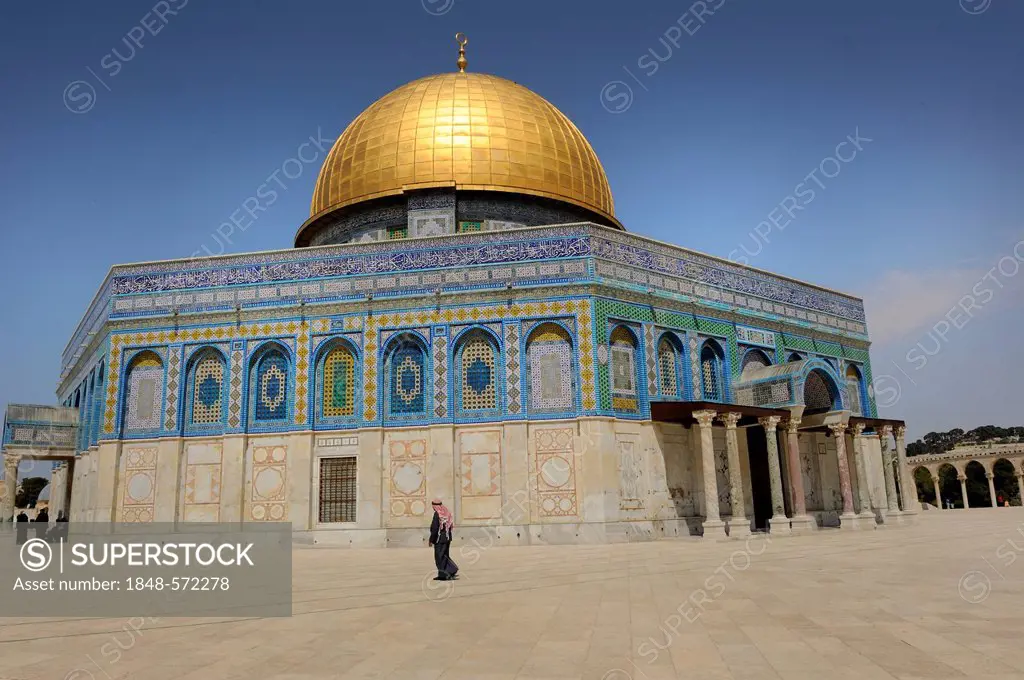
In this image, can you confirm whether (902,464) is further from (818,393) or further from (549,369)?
(549,369)

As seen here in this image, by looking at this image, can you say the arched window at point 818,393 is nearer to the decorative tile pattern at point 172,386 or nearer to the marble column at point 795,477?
the marble column at point 795,477

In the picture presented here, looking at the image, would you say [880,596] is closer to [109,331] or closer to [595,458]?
[595,458]

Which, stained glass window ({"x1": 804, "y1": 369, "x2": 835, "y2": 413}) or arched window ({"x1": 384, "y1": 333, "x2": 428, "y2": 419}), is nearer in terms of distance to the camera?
arched window ({"x1": 384, "y1": 333, "x2": 428, "y2": 419})

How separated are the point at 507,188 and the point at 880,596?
18944mm

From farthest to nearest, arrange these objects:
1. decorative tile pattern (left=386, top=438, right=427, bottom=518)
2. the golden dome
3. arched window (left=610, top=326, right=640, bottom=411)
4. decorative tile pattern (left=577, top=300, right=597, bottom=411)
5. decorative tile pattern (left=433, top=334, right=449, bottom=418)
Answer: the golden dome → decorative tile pattern (left=433, top=334, right=449, bottom=418) → arched window (left=610, top=326, right=640, bottom=411) → decorative tile pattern (left=386, top=438, right=427, bottom=518) → decorative tile pattern (left=577, top=300, right=597, bottom=411)

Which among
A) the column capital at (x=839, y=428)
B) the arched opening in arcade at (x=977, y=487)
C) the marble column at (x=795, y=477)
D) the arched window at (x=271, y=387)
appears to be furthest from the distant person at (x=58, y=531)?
the arched opening in arcade at (x=977, y=487)

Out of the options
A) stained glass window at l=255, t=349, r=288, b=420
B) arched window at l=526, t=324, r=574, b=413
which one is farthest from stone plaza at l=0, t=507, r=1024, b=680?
stained glass window at l=255, t=349, r=288, b=420

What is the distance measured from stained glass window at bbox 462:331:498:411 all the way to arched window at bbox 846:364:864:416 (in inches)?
566

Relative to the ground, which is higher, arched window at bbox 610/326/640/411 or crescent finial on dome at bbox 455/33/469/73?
crescent finial on dome at bbox 455/33/469/73

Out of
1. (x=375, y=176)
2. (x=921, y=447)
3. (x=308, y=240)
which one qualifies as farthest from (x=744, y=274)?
(x=921, y=447)

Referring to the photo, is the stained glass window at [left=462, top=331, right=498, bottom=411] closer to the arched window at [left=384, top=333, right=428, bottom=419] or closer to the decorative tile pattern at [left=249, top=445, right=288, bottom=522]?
the arched window at [left=384, top=333, right=428, bottom=419]

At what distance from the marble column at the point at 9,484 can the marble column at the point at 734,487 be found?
71.2ft

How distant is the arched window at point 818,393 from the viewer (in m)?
24.2

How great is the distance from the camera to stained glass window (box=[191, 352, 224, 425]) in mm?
22188
